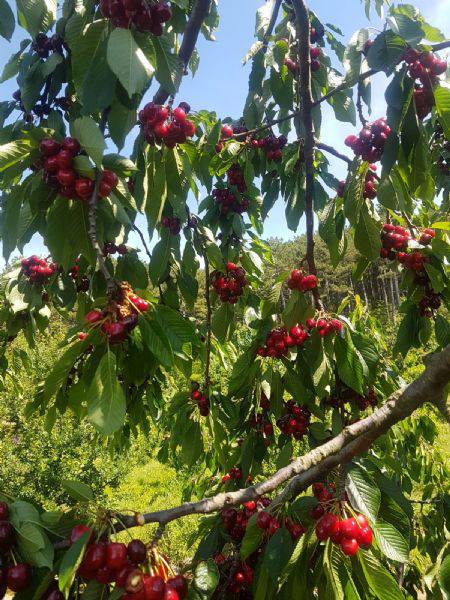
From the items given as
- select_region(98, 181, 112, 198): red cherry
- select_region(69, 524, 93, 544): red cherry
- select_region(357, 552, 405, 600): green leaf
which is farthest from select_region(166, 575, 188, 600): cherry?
select_region(98, 181, 112, 198): red cherry

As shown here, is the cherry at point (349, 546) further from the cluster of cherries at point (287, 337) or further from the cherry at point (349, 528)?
the cluster of cherries at point (287, 337)

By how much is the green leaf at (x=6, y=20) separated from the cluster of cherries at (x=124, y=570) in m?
1.24

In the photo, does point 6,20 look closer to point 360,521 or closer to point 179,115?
point 179,115

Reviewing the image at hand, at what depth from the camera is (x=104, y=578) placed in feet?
2.78

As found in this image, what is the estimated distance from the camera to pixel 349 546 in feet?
3.25

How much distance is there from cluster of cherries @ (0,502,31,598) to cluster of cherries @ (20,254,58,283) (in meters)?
1.40

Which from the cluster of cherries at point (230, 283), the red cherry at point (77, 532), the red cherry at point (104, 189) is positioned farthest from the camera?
the cluster of cherries at point (230, 283)

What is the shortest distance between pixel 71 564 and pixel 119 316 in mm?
498

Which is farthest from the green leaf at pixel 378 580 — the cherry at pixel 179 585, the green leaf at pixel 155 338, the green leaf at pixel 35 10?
the green leaf at pixel 35 10

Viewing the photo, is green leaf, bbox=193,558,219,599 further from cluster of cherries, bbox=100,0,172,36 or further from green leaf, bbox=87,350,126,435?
cluster of cherries, bbox=100,0,172,36

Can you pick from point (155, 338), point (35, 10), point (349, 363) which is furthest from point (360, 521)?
point (35, 10)

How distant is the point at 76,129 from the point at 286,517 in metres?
1.22

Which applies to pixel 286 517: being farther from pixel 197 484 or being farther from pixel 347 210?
pixel 197 484

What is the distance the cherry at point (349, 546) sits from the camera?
99 cm
